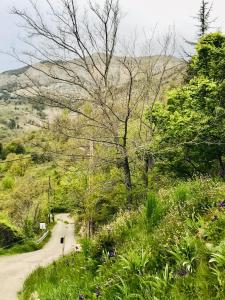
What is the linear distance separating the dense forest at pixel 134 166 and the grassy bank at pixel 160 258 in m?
0.02

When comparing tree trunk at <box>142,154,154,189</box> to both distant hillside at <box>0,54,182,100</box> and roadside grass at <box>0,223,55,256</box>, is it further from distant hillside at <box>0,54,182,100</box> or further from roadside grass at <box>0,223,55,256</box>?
roadside grass at <box>0,223,55,256</box>

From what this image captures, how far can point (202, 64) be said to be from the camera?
66.9 feet

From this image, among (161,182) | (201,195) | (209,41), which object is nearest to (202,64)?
(209,41)

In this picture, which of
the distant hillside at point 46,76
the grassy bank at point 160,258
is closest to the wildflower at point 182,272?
the grassy bank at point 160,258

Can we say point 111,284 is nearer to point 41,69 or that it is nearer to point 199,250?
point 199,250

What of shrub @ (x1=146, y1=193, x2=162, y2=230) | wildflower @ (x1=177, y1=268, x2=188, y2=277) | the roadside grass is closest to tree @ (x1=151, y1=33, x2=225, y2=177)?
Answer: shrub @ (x1=146, y1=193, x2=162, y2=230)

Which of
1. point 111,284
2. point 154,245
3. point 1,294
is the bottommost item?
point 1,294

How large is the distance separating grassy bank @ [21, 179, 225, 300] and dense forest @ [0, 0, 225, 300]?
20mm

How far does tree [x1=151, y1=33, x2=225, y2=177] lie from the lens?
1830 cm

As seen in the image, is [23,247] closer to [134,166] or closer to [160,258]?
[134,166]

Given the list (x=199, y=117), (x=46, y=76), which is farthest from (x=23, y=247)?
(x=199, y=117)

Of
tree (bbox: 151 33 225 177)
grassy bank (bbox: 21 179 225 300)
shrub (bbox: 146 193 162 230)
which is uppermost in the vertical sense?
tree (bbox: 151 33 225 177)

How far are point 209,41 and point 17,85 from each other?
1046cm

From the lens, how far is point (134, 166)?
20.9 metres
